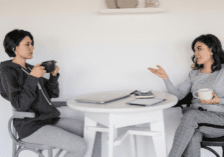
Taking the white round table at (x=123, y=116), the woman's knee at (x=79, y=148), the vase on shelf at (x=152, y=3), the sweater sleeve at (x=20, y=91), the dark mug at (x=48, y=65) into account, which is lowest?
the woman's knee at (x=79, y=148)

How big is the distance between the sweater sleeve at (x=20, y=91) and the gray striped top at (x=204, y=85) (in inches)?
42.6

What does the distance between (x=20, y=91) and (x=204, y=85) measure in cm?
141

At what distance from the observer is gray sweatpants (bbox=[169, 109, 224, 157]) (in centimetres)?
133

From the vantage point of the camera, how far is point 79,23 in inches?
79.3

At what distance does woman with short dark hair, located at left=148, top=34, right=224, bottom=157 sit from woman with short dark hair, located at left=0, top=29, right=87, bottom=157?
69 centimetres

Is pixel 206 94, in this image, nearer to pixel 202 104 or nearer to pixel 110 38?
pixel 202 104

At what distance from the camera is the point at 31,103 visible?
4.47 ft

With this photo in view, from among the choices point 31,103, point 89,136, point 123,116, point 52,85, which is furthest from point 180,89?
point 31,103

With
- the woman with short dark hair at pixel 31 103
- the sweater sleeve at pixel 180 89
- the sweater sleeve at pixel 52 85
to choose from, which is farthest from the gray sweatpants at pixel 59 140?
the sweater sleeve at pixel 180 89

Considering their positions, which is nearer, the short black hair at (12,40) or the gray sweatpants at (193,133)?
the gray sweatpants at (193,133)

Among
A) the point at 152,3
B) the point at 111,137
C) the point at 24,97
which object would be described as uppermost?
the point at 152,3

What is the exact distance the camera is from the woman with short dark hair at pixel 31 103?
1.33m

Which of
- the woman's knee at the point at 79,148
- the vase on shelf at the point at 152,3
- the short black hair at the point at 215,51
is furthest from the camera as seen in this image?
the vase on shelf at the point at 152,3

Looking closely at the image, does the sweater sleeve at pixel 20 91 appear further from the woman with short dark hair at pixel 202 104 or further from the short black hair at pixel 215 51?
the short black hair at pixel 215 51
